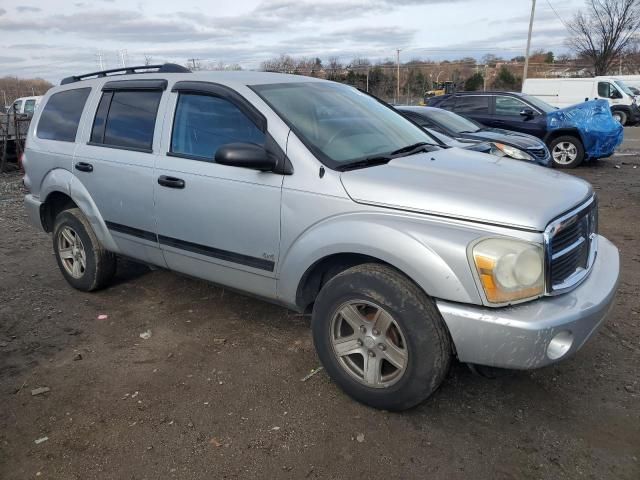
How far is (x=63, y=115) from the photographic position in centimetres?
464

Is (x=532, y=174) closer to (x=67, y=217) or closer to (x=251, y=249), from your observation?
(x=251, y=249)

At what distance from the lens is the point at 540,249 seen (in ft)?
7.85

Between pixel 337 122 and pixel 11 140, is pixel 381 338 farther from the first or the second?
pixel 11 140

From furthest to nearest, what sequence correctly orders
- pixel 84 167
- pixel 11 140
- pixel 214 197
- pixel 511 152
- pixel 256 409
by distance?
1. pixel 11 140
2. pixel 511 152
3. pixel 84 167
4. pixel 214 197
5. pixel 256 409

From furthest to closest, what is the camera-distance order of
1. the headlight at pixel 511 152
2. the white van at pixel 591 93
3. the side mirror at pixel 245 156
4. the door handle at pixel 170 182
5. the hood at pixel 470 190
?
the white van at pixel 591 93 → the headlight at pixel 511 152 → the door handle at pixel 170 182 → the side mirror at pixel 245 156 → the hood at pixel 470 190

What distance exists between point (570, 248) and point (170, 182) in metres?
2.50

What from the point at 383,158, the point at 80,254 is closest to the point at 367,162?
the point at 383,158

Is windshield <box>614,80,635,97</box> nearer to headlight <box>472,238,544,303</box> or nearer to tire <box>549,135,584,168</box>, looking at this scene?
tire <box>549,135,584,168</box>

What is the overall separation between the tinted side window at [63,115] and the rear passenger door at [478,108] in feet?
31.0

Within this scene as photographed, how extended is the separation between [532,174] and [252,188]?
1654mm

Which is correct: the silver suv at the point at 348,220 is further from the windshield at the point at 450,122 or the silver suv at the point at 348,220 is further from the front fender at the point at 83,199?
the windshield at the point at 450,122

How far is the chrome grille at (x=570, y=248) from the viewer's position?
246cm

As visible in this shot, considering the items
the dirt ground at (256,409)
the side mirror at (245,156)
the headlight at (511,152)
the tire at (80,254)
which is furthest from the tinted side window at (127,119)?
the headlight at (511,152)

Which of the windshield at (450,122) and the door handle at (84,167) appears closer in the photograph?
the door handle at (84,167)
